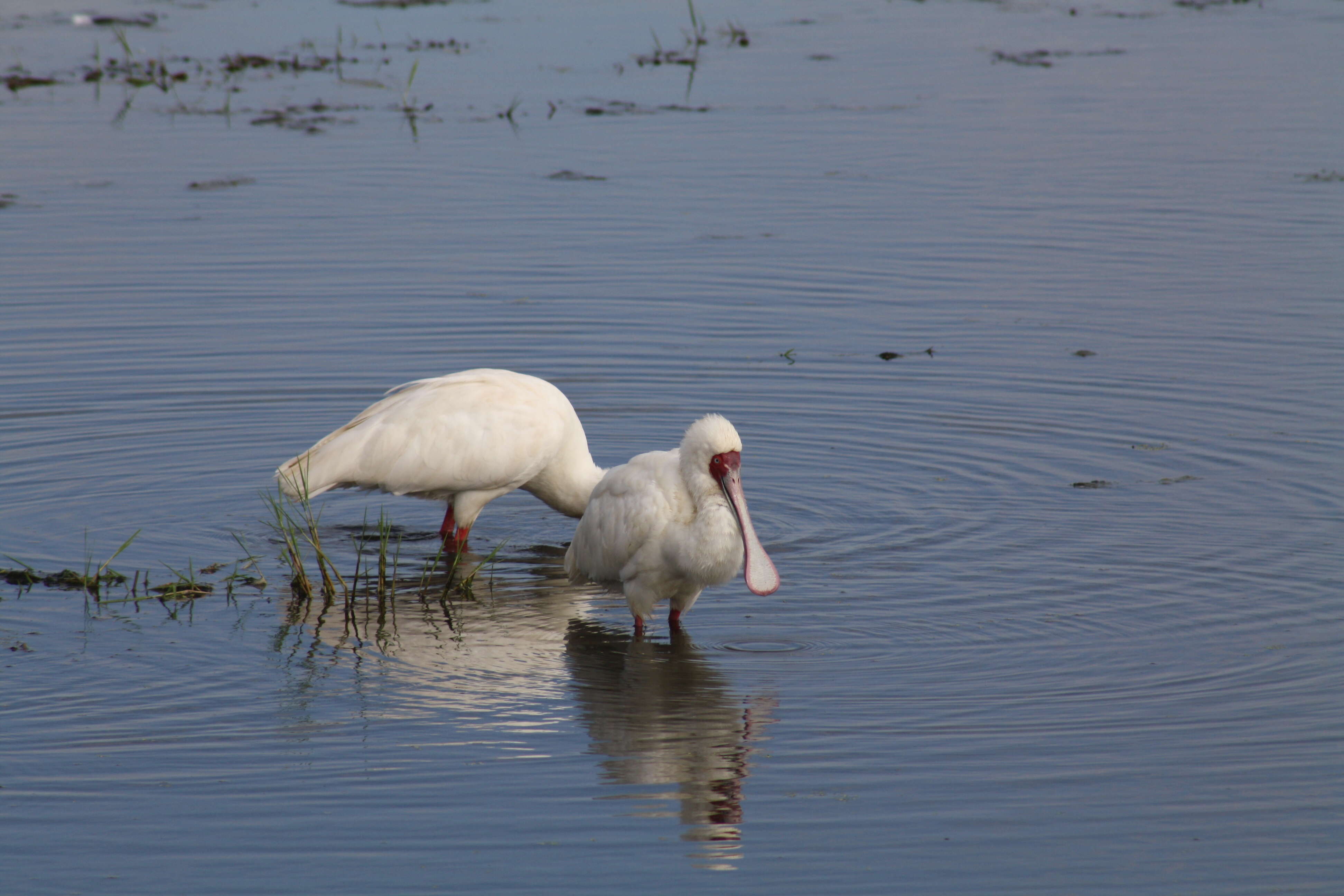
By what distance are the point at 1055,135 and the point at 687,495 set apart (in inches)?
460

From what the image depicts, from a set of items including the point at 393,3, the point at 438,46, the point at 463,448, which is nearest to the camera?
the point at 463,448

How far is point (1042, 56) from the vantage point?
2220 cm

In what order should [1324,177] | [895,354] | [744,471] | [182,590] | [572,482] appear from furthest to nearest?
[1324,177], [895,354], [744,471], [572,482], [182,590]

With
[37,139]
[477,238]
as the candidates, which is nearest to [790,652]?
[477,238]

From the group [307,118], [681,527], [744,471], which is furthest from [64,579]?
[307,118]

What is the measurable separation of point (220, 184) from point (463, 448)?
837 cm

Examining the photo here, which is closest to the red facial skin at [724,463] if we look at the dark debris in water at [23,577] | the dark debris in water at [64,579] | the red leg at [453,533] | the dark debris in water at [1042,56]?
the red leg at [453,533]

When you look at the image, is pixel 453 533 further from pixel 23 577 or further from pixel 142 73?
pixel 142 73

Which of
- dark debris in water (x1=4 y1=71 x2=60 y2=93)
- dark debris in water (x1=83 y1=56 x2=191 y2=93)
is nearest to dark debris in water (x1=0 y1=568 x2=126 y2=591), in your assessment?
Answer: dark debris in water (x1=83 y1=56 x2=191 y2=93)

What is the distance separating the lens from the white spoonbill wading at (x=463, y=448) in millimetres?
8406

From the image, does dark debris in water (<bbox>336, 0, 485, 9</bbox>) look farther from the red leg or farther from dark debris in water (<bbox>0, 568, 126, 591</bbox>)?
dark debris in water (<bbox>0, 568, 126, 591</bbox>)

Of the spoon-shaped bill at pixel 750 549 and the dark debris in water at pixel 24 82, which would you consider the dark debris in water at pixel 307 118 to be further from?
the spoon-shaped bill at pixel 750 549

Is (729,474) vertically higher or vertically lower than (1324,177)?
lower

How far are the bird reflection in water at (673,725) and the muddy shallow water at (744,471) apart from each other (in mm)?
24
